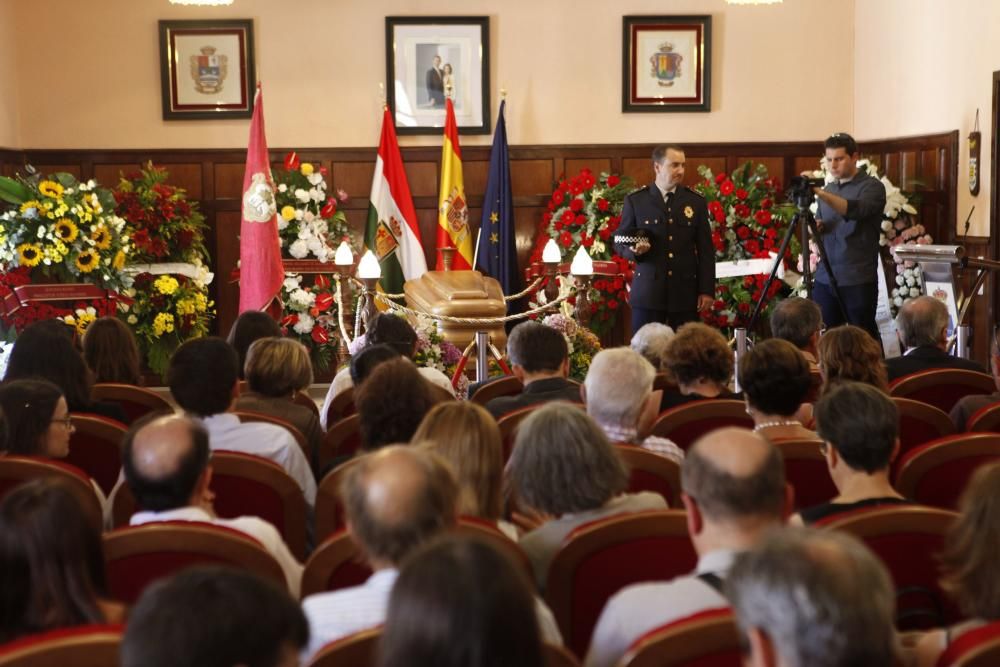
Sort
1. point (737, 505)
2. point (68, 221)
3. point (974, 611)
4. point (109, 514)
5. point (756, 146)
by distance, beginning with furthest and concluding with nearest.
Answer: point (756, 146)
point (68, 221)
point (109, 514)
point (737, 505)
point (974, 611)

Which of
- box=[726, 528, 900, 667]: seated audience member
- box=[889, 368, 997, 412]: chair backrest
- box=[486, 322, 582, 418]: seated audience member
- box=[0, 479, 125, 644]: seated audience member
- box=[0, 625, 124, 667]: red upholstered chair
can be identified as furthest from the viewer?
box=[889, 368, 997, 412]: chair backrest

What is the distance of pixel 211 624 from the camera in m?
1.40

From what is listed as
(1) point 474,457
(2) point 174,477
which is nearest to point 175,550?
(2) point 174,477

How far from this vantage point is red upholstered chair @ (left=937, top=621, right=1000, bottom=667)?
171 centimetres

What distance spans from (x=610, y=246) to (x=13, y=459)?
21.6ft

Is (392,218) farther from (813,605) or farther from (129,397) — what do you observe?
(813,605)

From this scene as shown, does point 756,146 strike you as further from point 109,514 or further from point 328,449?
point 109,514

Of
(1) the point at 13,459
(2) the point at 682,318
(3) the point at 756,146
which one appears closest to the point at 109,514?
(1) the point at 13,459

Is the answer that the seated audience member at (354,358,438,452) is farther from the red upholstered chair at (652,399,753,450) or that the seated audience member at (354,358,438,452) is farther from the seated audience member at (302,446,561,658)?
the seated audience member at (302,446,561,658)

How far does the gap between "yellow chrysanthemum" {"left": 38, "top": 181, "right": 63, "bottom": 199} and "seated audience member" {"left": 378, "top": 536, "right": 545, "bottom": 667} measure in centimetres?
710

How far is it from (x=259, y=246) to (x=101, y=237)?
1.03 metres

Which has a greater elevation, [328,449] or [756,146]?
[756,146]

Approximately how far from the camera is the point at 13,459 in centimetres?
307

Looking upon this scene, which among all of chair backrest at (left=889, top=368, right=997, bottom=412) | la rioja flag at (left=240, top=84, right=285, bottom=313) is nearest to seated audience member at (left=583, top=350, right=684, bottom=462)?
chair backrest at (left=889, top=368, right=997, bottom=412)
